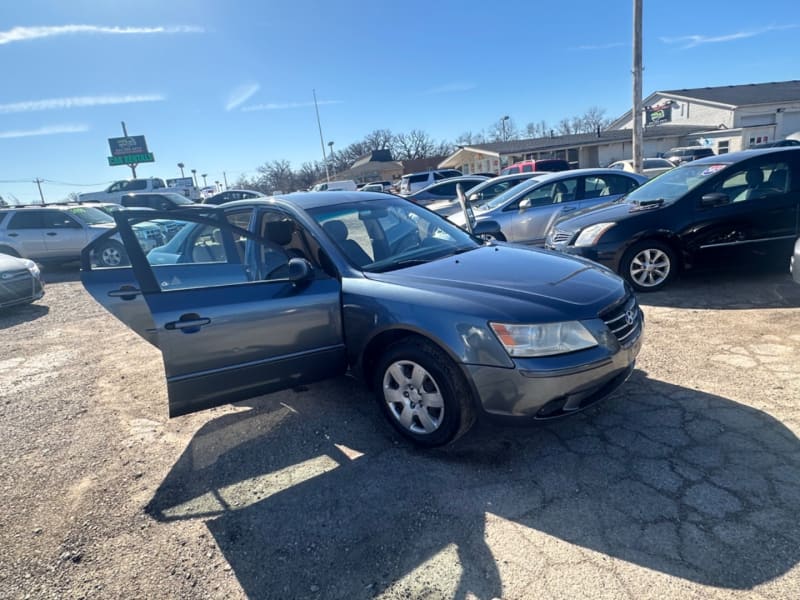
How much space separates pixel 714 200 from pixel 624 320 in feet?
11.5

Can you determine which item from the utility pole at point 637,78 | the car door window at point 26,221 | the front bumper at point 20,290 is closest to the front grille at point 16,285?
the front bumper at point 20,290

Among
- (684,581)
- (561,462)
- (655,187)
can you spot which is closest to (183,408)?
(561,462)

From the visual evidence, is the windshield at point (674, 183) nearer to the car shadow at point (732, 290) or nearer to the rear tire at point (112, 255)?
the car shadow at point (732, 290)

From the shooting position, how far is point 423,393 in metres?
2.78

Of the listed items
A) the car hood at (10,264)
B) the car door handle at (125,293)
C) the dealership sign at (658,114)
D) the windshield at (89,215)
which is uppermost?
the dealership sign at (658,114)

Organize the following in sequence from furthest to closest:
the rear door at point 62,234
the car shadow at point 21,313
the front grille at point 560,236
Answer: the rear door at point 62,234, the car shadow at point 21,313, the front grille at point 560,236

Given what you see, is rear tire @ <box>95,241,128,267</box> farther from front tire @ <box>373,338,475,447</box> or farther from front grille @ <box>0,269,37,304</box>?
front grille @ <box>0,269,37,304</box>

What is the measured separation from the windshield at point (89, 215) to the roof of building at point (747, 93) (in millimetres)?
42277

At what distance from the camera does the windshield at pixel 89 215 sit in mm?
11695

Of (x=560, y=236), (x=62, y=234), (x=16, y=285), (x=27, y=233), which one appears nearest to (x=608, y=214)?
(x=560, y=236)

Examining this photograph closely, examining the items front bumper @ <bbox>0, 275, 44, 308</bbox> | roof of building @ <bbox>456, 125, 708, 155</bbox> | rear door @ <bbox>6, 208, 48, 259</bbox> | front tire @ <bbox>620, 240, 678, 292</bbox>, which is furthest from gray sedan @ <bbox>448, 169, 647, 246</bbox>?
roof of building @ <bbox>456, 125, 708, 155</bbox>

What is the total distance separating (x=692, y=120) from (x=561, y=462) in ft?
155

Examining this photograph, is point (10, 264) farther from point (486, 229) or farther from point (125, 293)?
point (486, 229)

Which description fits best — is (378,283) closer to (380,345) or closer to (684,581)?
(380,345)
